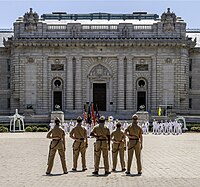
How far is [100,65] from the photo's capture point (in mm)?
82312

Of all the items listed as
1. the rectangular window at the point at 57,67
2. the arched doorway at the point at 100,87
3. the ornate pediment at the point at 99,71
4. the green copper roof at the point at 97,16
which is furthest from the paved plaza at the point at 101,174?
the green copper roof at the point at 97,16

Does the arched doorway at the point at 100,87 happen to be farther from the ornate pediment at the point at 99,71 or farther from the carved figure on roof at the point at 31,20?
the carved figure on roof at the point at 31,20

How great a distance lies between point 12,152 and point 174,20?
5397 cm

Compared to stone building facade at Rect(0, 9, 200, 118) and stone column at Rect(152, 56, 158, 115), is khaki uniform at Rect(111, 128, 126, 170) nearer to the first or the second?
stone building facade at Rect(0, 9, 200, 118)

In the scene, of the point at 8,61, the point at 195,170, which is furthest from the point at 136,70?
the point at 195,170

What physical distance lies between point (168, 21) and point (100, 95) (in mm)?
15014

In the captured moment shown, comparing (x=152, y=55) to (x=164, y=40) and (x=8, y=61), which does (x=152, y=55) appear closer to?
(x=164, y=40)

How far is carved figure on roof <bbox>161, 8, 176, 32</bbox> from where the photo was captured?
268ft

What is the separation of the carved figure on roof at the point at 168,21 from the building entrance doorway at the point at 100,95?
41.3ft

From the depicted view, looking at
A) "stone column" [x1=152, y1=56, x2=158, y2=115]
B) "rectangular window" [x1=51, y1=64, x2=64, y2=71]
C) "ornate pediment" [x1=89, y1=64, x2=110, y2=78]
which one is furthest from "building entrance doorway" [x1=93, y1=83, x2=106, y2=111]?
"stone column" [x1=152, y1=56, x2=158, y2=115]

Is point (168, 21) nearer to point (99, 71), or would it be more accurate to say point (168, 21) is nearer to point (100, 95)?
point (99, 71)

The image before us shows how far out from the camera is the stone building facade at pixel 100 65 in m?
80.8

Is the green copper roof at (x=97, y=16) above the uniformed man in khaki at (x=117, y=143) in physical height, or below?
above

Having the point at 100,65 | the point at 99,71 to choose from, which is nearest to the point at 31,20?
the point at 100,65
